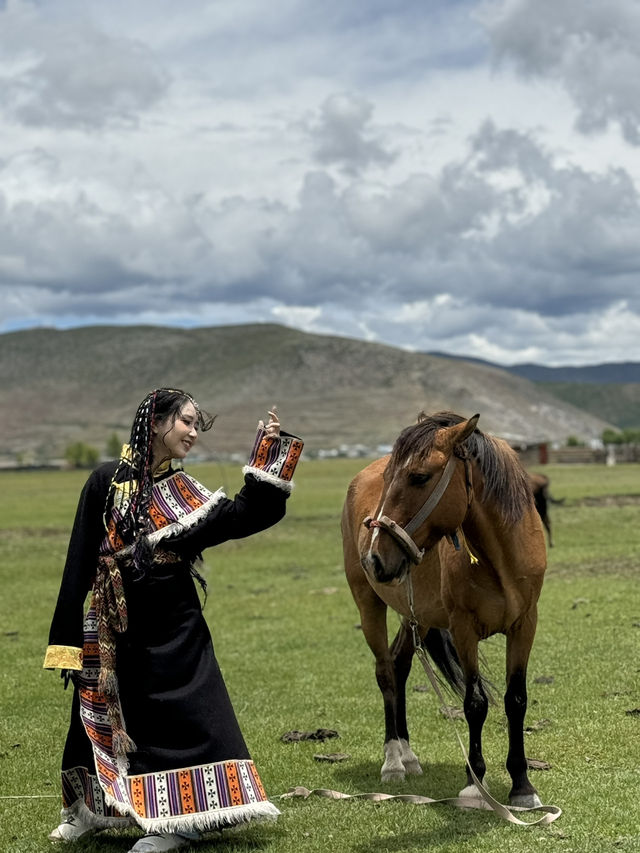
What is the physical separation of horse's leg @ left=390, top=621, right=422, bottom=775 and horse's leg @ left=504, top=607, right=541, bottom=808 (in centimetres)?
108

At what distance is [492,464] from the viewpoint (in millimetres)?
5637

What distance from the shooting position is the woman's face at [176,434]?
17.2 feet

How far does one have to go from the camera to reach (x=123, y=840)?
532cm

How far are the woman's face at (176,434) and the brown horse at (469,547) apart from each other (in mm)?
1044

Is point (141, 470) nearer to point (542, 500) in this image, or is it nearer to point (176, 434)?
point (176, 434)

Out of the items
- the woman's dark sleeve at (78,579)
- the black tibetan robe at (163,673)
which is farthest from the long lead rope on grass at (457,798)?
the woman's dark sleeve at (78,579)

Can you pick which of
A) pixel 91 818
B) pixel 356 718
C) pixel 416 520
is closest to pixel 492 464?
pixel 416 520

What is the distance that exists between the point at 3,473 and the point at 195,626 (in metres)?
96.4

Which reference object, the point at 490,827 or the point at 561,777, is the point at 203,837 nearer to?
the point at 490,827

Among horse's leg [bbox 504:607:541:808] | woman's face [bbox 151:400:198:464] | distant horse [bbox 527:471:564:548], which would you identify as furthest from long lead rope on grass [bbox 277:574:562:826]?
distant horse [bbox 527:471:564:548]

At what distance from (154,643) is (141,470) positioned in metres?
0.91

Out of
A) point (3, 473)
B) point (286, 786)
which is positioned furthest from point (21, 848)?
point (3, 473)

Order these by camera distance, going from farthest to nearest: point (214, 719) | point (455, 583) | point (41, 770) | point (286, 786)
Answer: point (41, 770) < point (286, 786) < point (455, 583) < point (214, 719)

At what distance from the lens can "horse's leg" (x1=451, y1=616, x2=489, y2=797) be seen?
18.9ft
